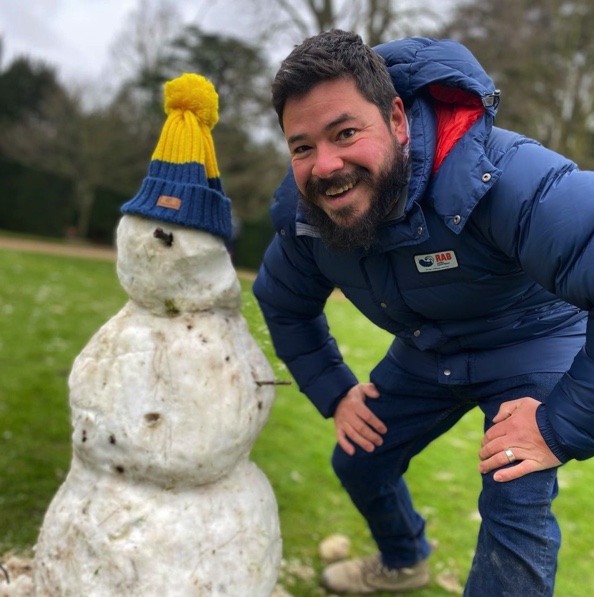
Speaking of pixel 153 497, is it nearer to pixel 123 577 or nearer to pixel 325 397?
pixel 123 577

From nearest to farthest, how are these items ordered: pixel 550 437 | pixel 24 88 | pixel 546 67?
1. pixel 550 437
2. pixel 546 67
3. pixel 24 88

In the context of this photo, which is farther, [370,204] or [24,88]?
[24,88]

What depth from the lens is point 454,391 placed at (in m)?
2.19

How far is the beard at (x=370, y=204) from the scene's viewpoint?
5.99 ft

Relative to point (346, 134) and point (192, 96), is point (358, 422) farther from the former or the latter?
point (192, 96)

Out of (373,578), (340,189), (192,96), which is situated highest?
(192,96)

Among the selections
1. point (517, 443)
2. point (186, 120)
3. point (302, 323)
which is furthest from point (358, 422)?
point (186, 120)

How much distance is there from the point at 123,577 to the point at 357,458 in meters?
0.96

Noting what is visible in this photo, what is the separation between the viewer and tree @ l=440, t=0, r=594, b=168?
47.4 feet

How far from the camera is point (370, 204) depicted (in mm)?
1842

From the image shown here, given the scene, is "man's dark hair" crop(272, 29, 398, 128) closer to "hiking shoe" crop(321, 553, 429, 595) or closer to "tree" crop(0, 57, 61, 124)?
"hiking shoe" crop(321, 553, 429, 595)

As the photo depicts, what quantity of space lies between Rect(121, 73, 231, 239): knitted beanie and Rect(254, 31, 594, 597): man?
0.27 metres

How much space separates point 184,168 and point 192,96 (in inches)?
8.6

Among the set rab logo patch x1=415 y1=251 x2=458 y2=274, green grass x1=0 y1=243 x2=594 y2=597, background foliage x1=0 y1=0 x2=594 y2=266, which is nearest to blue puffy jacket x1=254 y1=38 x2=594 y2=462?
rab logo patch x1=415 y1=251 x2=458 y2=274
